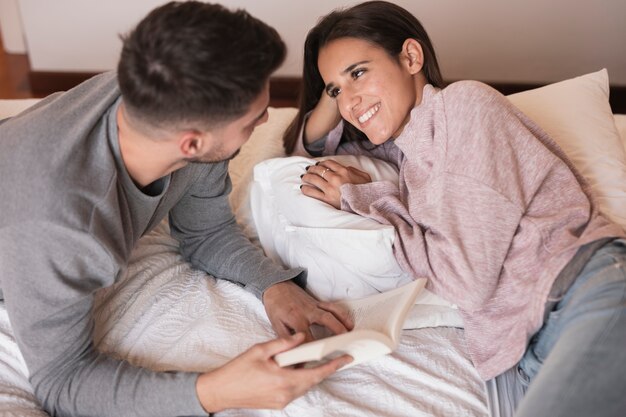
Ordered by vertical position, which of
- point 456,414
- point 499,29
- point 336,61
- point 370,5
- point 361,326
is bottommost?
point 456,414

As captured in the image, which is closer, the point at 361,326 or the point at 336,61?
the point at 361,326

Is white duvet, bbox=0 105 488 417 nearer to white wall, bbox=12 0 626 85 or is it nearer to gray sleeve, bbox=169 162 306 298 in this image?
gray sleeve, bbox=169 162 306 298

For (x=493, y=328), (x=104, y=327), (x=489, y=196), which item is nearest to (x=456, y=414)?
(x=493, y=328)

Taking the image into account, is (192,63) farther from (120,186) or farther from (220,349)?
(220,349)

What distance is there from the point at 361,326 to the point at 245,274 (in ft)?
1.07

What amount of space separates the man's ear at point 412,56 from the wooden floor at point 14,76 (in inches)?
79.3

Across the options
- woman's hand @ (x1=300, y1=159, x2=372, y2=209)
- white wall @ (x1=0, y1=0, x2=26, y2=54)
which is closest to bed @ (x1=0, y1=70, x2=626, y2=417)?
woman's hand @ (x1=300, y1=159, x2=372, y2=209)

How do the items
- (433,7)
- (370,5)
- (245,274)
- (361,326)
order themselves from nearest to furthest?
(361,326)
(245,274)
(370,5)
(433,7)

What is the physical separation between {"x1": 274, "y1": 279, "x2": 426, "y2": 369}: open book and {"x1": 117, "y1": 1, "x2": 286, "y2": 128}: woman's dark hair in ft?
1.34

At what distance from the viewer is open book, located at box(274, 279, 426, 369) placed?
39.8 inches

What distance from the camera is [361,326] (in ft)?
3.82

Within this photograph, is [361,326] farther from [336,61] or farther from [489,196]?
[336,61]

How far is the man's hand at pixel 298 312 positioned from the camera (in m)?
1.22

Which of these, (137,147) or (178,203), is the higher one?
(137,147)
